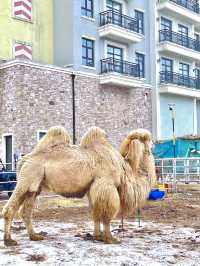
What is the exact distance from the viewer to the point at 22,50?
25.3m

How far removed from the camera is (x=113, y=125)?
27.4 metres

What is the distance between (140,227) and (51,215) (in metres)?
2.55

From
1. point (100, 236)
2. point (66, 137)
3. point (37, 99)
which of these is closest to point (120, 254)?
point (100, 236)

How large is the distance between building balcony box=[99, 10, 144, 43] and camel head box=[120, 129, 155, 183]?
68.6ft

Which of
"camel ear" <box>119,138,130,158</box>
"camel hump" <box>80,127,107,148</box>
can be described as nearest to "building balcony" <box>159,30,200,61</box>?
"camel ear" <box>119,138,130,158</box>

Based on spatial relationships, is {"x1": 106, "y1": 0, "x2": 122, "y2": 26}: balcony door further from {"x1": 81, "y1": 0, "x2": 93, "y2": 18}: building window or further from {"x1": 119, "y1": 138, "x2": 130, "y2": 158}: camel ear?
{"x1": 119, "y1": 138, "x2": 130, "y2": 158}: camel ear

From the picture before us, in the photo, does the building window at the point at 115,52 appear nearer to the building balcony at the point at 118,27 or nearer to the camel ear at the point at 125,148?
the building balcony at the point at 118,27

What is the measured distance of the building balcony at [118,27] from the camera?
26.8 metres

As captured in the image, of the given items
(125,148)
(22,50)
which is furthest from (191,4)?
(125,148)

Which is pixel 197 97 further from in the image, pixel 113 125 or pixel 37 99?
pixel 37 99

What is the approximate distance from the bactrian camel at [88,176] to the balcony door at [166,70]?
24.9 metres

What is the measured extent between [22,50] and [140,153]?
20060 mm

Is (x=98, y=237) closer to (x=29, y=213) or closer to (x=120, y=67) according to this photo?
(x=29, y=213)

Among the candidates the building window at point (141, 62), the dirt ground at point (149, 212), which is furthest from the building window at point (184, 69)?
the dirt ground at point (149, 212)
